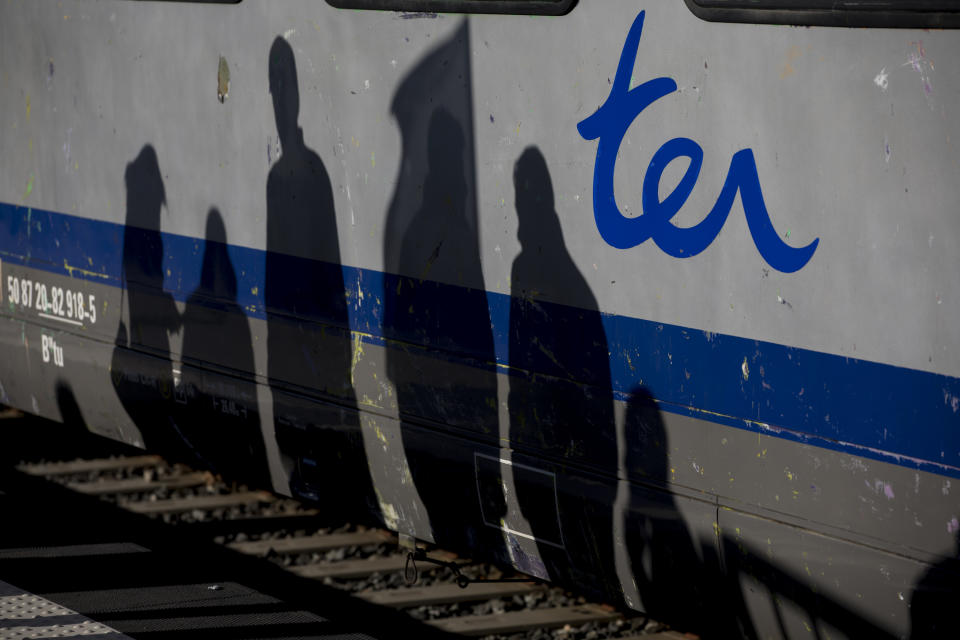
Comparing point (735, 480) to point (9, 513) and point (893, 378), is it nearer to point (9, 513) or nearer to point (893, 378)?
point (893, 378)

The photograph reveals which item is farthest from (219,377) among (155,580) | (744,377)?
(744,377)

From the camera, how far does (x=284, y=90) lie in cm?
536

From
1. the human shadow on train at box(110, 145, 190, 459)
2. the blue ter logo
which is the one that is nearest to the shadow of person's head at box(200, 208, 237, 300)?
the human shadow on train at box(110, 145, 190, 459)

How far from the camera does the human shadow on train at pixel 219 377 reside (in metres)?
5.75

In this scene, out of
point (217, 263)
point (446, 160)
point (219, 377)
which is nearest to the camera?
point (446, 160)

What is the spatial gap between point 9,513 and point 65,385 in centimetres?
68

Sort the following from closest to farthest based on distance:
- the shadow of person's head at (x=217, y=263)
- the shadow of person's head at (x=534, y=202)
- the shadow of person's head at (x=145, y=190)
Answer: the shadow of person's head at (x=534, y=202)
the shadow of person's head at (x=217, y=263)
the shadow of person's head at (x=145, y=190)

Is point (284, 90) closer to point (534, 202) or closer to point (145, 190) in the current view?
point (145, 190)

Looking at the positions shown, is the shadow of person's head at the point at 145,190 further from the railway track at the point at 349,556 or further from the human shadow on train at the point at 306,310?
the railway track at the point at 349,556

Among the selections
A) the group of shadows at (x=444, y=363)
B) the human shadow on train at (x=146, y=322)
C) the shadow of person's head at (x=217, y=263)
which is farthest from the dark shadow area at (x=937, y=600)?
the human shadow on train at (x=146, y=322)

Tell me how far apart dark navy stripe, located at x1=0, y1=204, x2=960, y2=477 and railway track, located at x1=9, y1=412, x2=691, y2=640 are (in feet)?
3.48

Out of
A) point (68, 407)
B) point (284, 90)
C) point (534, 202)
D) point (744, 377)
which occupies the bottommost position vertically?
point (68, 407)

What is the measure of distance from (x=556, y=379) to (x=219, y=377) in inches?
74.9

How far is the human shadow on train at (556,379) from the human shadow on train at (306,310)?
34.9 inches
